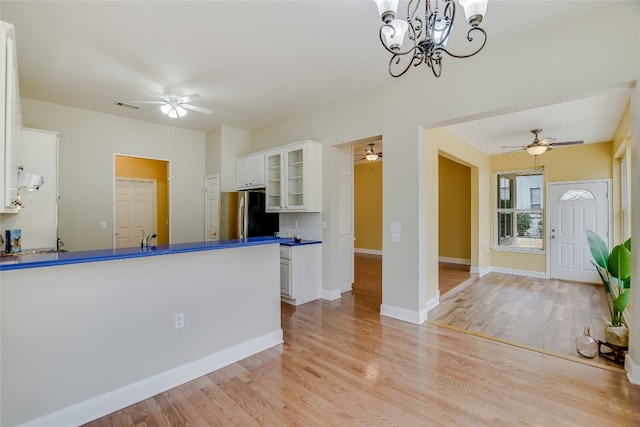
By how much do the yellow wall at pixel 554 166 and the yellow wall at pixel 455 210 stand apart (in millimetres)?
722

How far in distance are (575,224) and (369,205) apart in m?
4.92

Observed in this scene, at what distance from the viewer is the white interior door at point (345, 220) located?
489 cm

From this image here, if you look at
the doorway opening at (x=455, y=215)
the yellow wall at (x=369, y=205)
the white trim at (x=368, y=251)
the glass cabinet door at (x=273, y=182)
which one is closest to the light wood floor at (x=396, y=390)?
the glass cabinet door at (x=273, y=182)

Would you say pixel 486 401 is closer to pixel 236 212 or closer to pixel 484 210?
pixel 236 212

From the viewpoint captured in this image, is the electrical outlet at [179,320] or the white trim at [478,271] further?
the white trim at [478,271]

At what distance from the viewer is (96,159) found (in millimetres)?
4805

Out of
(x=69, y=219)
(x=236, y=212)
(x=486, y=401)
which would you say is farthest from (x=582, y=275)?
(x=69, y=219)

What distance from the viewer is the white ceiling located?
2434 millimetres

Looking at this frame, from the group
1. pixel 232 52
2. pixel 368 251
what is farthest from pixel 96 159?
pixel 368 251

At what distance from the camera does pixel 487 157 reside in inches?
269

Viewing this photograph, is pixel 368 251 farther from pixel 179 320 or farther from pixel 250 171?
pixel 179 320

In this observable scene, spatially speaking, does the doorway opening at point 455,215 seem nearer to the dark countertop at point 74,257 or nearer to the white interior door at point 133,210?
the dark countertop at point 74,257

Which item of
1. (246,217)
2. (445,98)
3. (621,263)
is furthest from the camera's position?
(246,217)

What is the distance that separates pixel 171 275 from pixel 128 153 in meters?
3.76
